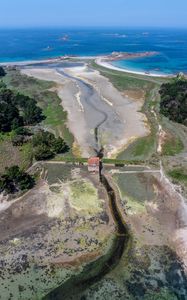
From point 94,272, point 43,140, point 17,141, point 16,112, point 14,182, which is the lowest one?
point 94,272

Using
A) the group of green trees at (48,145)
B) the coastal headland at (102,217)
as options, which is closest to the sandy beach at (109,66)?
the coastal headland at (102,217)

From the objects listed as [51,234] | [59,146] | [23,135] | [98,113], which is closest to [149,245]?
[51,234]

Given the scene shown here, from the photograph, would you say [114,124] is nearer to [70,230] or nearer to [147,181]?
[147,181]

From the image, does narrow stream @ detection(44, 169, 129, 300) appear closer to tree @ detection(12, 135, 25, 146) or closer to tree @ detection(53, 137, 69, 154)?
tree @ detection(53, 137, 69, 154)

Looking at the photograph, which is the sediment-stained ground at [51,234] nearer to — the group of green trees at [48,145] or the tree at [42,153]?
the tree at [42,153]

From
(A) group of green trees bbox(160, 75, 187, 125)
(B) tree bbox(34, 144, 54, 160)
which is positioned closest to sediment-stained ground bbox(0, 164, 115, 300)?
(B) tree bbox(34, 144, 54, 160)

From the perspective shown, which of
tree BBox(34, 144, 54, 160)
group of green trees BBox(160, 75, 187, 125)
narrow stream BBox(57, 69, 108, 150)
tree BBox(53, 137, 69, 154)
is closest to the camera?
tree BBox(34, 144, 54, 160)

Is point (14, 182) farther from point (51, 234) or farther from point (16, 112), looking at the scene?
point (16, 112)
